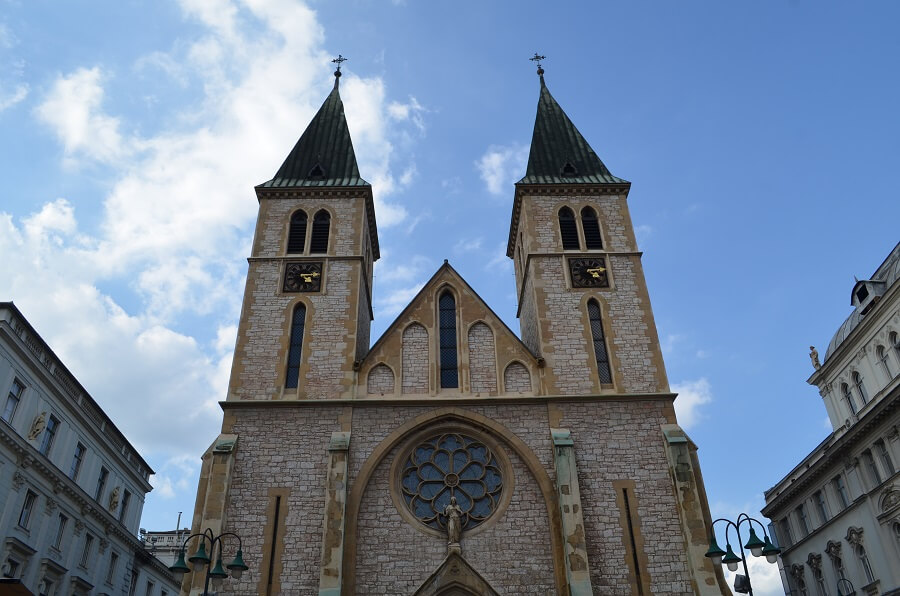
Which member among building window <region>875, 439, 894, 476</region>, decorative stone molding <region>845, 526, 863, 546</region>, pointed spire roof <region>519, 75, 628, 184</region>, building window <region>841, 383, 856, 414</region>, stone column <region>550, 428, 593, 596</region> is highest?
pointed spire roof <region>519, 75, 628, 184</region>

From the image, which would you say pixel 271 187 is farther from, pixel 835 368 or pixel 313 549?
pixel 835 368

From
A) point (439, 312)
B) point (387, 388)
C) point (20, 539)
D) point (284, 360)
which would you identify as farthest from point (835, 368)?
point (20, 539)

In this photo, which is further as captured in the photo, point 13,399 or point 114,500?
point 114,500

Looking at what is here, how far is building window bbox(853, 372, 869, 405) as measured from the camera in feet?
92.2

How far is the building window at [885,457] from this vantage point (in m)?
24.5

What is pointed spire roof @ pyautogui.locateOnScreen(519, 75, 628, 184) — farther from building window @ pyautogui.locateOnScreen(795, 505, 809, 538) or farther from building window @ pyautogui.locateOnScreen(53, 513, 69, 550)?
building window @ pyautogui.locateOnScreen(53, 513, 69, 550)

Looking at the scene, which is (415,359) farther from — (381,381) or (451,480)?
(451,480)

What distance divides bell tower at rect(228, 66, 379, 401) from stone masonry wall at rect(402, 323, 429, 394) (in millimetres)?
1582

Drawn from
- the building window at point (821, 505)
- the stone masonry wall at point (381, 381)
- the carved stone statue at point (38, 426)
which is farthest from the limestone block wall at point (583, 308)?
the carved stone statue at point (38, 426)

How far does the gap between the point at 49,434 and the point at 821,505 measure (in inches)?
1191

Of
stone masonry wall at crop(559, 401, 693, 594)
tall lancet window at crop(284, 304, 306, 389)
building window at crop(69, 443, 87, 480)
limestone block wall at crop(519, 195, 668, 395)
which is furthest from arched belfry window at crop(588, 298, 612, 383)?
building window at crop(69, 443, 87, 480)

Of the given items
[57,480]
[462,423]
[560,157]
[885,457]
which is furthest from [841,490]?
[57,480]

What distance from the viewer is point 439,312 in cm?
2305

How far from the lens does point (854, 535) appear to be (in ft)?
86.6
